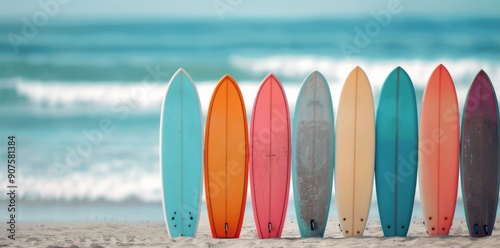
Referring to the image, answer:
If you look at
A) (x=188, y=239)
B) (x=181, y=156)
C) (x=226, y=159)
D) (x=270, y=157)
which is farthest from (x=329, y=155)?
(x=188, y=239)

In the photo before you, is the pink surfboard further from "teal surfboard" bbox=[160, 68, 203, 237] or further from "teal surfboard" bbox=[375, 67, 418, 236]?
"teal surfboard" bbox=[375, 67, 418, 236]

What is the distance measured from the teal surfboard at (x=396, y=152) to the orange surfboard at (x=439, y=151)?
0.29 ft

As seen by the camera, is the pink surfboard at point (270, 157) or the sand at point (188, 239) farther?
the pink surfboard at point (270, 157)

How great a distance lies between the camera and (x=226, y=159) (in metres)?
5.62

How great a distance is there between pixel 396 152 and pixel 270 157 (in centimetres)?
101

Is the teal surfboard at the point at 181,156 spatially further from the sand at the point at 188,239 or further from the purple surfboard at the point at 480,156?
the purple surfboard at the point at 480,156

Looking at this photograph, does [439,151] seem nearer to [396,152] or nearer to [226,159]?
[396,152]

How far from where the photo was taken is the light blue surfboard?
5664 millimetres

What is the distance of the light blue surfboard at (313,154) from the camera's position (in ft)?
18.6

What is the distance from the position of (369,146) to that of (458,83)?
290cm

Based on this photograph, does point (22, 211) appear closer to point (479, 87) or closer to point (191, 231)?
point (191, 231)

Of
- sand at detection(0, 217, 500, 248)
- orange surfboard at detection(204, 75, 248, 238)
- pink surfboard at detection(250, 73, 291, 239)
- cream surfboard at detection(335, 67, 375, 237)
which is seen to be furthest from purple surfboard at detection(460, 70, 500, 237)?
orange surfboard at detection(204, 75, 248, 238)

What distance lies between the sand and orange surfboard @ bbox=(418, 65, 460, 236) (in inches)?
8.7

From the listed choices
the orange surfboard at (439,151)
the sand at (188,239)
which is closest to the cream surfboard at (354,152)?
the sand at (188,239)
